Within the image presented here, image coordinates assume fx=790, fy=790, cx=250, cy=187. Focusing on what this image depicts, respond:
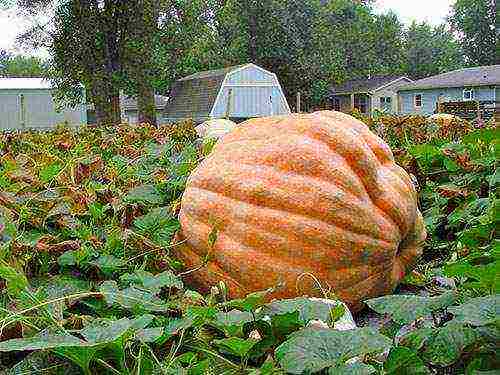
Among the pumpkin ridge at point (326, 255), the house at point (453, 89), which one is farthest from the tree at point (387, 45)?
the pumpkin ridge at point (326, 255)

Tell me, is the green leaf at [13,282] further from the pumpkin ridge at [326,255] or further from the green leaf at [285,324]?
the pumpkin ridge at [326,255]

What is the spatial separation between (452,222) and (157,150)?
1.51 metres

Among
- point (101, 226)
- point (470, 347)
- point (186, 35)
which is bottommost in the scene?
point (470, 347)

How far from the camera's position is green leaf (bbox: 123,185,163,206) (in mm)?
2678

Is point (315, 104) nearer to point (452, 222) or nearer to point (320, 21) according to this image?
point (320, 21)

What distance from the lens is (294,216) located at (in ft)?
8.07

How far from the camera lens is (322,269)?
245 cm

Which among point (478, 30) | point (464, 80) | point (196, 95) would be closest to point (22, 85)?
point (196, 95)

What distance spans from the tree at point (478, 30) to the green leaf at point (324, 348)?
65445mm

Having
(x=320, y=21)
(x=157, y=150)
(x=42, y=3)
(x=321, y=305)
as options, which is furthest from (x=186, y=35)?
(x=321, y=305)

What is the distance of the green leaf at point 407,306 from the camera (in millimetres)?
1585

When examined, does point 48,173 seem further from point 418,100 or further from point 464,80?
point 418,100

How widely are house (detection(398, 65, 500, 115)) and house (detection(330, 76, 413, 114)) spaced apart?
218 cm

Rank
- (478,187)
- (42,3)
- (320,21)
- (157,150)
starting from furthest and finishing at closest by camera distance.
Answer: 1. (320,21)
2. (42,3)
3. (157,150)
4. (478,187)
